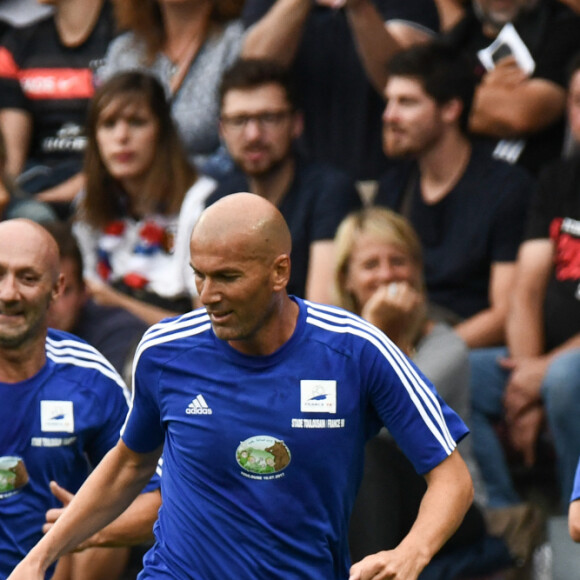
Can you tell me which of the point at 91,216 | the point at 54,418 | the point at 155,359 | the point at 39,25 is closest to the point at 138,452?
the point at 155,359

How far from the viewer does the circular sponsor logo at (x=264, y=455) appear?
376 cm

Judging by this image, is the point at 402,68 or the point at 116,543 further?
the point at 402,68

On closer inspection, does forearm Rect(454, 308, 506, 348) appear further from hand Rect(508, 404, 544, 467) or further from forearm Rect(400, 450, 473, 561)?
forearm Rect(400, 450, 473, 561)

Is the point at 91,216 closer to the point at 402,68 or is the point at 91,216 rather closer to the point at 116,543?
the point at 402,68

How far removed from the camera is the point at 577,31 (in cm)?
659

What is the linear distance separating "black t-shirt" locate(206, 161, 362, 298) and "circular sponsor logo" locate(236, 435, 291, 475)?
2.67 metres

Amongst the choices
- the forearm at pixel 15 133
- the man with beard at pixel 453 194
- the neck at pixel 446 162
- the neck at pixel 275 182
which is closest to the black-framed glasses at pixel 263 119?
the neck at pixel 275 182

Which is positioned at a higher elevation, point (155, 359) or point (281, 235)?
point (281, 235)

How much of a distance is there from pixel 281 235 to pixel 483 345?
105 inches

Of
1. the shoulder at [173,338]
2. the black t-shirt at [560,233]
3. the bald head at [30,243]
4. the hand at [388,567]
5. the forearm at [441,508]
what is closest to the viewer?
the hand at [388,567]

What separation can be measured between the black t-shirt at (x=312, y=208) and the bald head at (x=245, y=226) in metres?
2.66

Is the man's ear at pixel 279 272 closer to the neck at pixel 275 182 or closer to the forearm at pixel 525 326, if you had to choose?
the forearm at pixel 525 326

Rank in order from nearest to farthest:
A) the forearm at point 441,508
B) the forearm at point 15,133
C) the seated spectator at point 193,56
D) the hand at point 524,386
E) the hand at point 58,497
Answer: the forearm at point 441,508 < the hand at point 58,497 < the hand at point 524,386 < the seated spectator at point 193,56 < the forearm at point 15,133

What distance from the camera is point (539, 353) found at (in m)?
6.14
